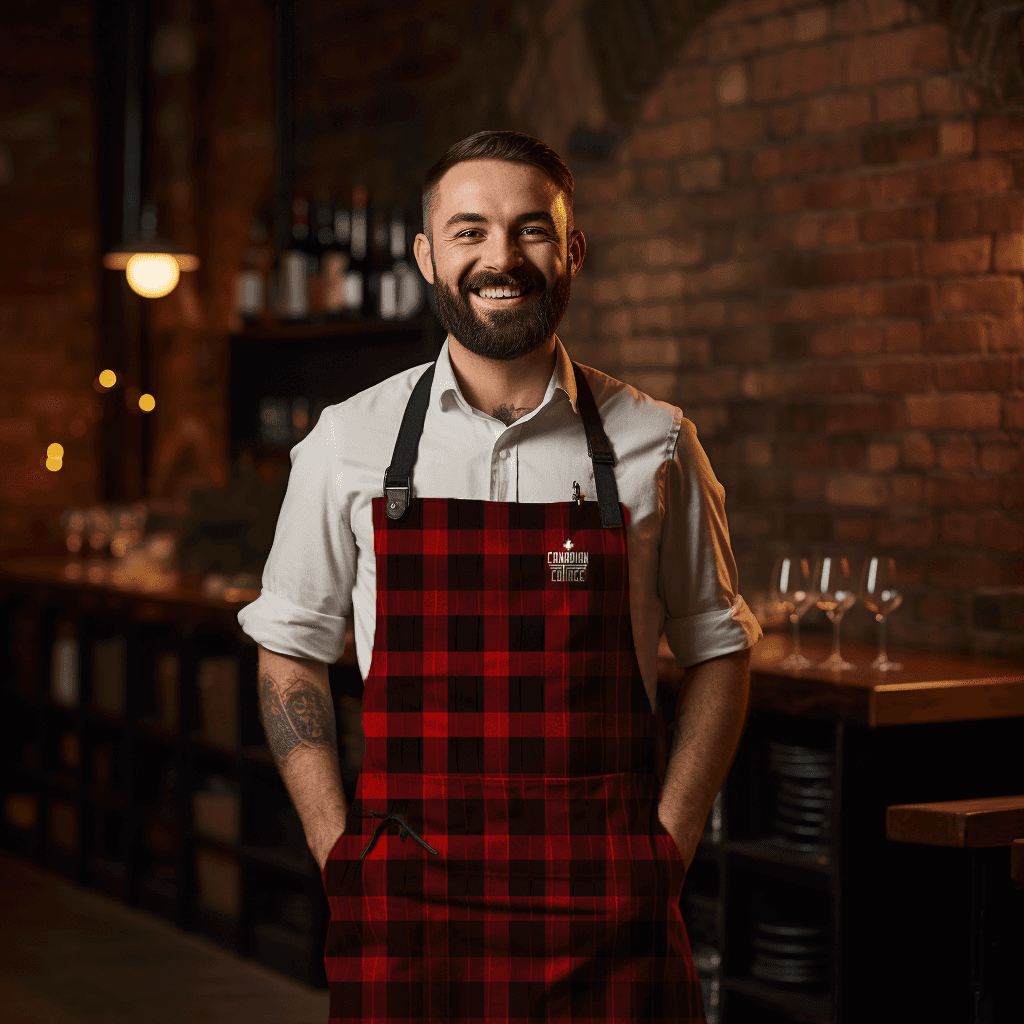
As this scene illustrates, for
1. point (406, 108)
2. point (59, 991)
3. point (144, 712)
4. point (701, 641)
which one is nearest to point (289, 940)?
point (59, 991)

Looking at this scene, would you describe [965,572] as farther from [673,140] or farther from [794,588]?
[673,140]

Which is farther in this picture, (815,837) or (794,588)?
(794,588)

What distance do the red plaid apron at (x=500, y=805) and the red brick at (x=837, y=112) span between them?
84.1 inches

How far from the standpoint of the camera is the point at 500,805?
1795mm

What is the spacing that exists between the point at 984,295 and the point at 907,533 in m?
0.59

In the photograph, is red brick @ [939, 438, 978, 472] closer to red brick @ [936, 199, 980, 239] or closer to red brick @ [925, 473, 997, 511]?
red brick @ [925, 473, 997, 511]

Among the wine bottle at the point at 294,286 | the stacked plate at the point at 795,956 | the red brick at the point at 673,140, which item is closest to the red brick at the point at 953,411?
the red brick at the point at 673,140

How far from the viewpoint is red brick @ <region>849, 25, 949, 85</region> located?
337 cm

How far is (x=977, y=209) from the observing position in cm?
329

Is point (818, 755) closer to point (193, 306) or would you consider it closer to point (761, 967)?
point (761, 967)

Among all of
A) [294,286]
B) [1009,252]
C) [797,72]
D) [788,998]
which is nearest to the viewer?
[788,998]

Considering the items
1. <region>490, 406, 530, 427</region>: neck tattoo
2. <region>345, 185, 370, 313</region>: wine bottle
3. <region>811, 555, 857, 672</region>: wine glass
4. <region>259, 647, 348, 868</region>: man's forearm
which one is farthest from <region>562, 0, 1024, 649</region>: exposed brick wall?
<region>259, 647, 348, 868</region>: man's forearm

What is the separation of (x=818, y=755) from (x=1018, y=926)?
20.9 inches

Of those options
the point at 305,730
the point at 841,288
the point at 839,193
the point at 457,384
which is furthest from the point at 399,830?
the point at 839,193
